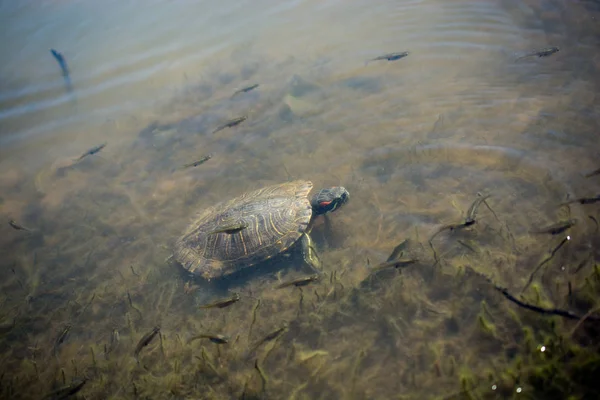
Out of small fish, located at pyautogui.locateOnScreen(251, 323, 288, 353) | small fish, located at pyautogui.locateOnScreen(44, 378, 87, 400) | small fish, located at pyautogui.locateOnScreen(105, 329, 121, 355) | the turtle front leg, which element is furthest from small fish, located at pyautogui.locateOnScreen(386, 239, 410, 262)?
small fish, located at pyautogui.locateOnScreen(105, 329, 121, 355)

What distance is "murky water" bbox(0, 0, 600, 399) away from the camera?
4134 millimetres

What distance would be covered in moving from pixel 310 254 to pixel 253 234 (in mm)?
1241

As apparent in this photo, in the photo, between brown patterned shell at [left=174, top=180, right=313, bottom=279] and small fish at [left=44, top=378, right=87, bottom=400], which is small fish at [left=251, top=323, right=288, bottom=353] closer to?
brown patterned shell at [left=174, top=180, right=313, bottom=279]

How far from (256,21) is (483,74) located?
13.5m

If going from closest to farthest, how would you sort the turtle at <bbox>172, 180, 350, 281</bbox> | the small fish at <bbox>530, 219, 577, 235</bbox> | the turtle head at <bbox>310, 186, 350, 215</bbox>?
the small fish at <bbox>530, 219, 577, 235</bbox>, the turtle at <bbox>172, 180, 350, 281</bbox>, the turtle head at <bbox>310, 186, 350, 215</bbox>

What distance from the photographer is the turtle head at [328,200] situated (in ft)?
20.1

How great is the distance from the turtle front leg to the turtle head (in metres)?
0.67

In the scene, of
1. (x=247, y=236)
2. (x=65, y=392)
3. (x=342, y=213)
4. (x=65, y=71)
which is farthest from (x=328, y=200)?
(x=65, y=71)

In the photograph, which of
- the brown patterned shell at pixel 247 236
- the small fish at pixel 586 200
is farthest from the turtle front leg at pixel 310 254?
the small fish at pixel 586 200

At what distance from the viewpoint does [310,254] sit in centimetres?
564

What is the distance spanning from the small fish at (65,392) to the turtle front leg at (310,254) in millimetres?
3853

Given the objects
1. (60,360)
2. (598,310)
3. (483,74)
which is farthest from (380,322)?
(483,74)

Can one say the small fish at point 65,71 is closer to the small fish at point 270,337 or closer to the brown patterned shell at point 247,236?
the brown patterned shell at point 247,236

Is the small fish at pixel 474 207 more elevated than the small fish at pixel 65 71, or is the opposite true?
the small fish at pixel 65 71
